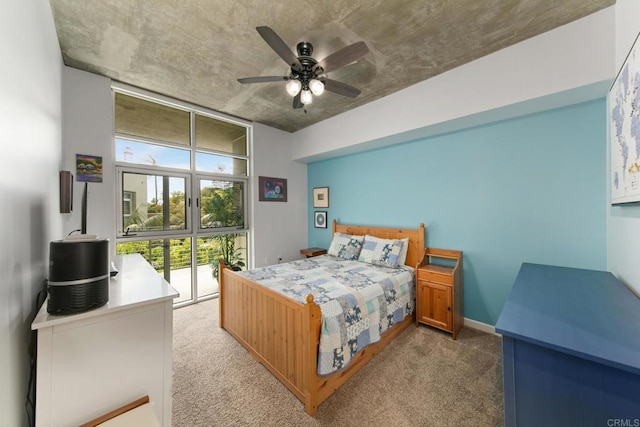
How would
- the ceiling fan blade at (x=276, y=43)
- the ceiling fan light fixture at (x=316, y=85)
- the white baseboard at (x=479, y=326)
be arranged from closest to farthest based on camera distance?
1. the ceiling fan blade at (x=276, y=43)
2. the ceiling fan light fixture at (x=316, y=85)
3. the white baseboard at (x=479, y=326)

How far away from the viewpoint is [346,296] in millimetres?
2080

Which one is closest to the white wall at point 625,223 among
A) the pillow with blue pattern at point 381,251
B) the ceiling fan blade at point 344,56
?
the ceiling fan blade at point 344,56

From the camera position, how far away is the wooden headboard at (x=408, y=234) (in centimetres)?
316

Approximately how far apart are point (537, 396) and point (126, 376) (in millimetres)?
1814

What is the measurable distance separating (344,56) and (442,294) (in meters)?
2.54

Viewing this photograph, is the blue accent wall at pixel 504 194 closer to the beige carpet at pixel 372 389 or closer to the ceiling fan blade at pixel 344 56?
the beige carpet at pixel 372 389

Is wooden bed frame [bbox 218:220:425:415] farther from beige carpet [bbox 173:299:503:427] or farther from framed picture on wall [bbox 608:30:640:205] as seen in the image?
framed picture on wall [bbox 608:30:640:205]

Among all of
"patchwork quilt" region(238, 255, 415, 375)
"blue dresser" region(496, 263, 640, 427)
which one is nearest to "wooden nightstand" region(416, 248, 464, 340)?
"patchwork quilt" region(238, 255, 415, 375)

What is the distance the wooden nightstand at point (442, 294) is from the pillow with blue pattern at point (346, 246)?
37.7 inches

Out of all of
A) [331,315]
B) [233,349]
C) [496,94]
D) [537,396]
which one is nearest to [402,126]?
A: [496,94]

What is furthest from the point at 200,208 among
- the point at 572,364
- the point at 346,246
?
the point at 572,364

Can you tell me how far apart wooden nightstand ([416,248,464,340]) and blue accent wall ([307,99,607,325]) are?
7.1 inches

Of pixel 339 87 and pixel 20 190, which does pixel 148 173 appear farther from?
pixel 339 87

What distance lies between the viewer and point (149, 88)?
9.78ft
